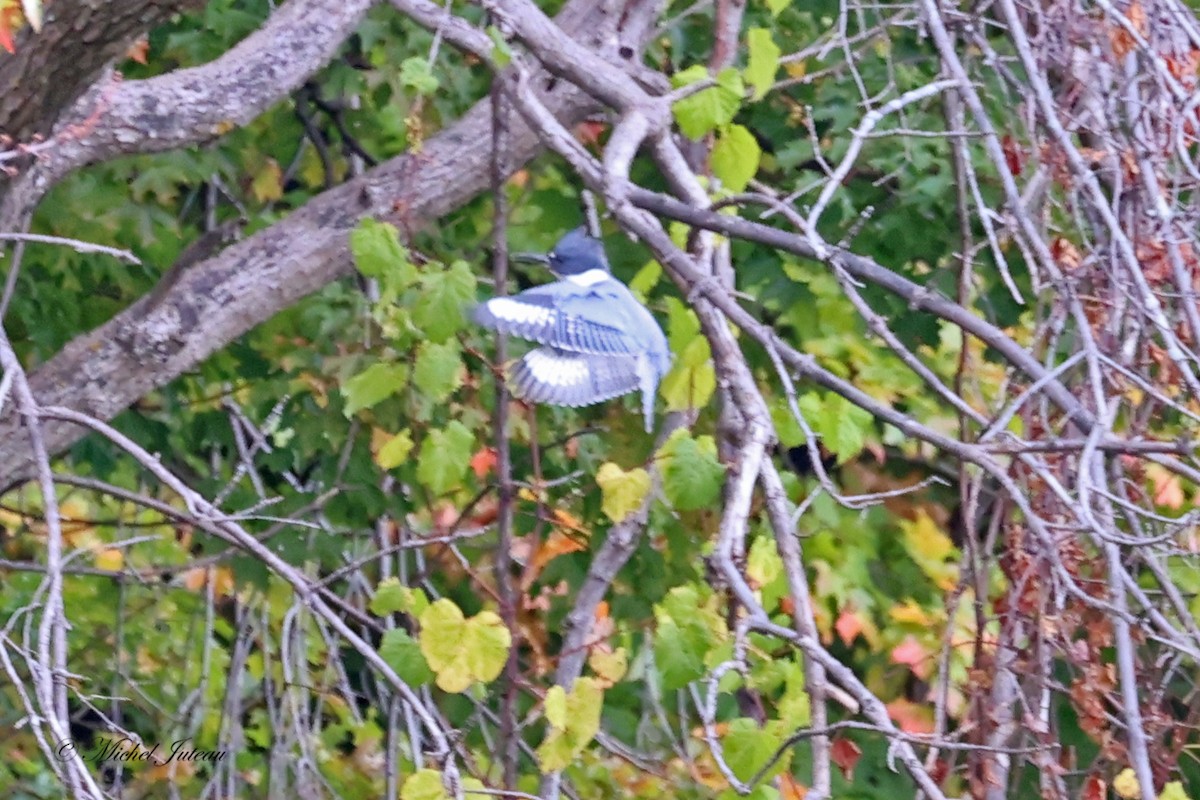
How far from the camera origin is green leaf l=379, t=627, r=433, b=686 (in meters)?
1.89

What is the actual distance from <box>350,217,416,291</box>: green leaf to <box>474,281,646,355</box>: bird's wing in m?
0.10

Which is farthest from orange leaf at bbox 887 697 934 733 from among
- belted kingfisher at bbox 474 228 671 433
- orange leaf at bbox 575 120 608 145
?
belted kingfisher at bbox 474 228 671 433

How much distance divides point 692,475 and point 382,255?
47cm

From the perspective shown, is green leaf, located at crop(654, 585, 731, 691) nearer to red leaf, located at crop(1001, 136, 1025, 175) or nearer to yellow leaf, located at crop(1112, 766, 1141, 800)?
yellow leaf, located at crop(1112, 766, 1141, 800)

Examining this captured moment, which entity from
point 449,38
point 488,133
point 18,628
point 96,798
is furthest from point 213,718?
point 96,798

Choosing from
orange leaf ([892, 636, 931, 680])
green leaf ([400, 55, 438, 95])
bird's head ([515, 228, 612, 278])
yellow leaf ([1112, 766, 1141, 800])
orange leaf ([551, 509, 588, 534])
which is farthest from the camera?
orange leaf ([892, 636, 931, 680])

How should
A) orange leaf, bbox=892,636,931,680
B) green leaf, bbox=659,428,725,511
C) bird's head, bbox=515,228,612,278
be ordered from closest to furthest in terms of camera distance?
green leaf, bbox=659,428,725,511 → bird's head, bbox=515,228,612,278 → orange leaf, bbox=892,636,931,680

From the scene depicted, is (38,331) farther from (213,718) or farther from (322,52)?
(213,718)

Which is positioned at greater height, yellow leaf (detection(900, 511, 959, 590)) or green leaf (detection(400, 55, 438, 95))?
green leaf (detection(400, 55, 438, 95))

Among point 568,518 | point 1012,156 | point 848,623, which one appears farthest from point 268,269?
point 848,623

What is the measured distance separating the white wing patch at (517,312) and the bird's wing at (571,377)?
137 mm

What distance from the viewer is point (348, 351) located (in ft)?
8.69

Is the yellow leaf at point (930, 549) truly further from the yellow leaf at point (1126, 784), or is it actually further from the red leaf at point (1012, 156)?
the yellow leaf at point (1126, 784)

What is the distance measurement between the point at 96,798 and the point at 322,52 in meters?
1.18
